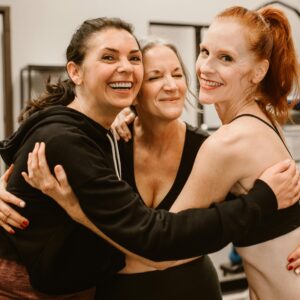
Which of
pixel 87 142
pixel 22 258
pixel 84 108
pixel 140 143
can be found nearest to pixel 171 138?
pixel 140 143

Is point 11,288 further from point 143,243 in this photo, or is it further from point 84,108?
point 84,108

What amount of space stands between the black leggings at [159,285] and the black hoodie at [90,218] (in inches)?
7.6

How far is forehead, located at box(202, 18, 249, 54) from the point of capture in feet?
4.84

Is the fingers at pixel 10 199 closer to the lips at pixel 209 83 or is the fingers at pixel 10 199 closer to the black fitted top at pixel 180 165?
the black fitted top at pixel 180 165

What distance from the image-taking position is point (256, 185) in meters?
1.35

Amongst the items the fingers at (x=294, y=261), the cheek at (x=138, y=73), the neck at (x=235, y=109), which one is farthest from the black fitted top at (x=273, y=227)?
the cheek at (x=138, y=73)

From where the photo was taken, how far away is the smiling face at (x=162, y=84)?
5.98ft

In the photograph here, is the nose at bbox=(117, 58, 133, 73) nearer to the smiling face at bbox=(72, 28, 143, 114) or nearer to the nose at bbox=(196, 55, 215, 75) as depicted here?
the smiling face at bbox=(72, 28, 143, 114)

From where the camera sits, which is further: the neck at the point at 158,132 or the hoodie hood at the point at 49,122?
the neck at the point at 158,132

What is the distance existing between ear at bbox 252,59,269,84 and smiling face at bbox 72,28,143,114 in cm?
40

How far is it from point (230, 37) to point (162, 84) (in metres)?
0.41

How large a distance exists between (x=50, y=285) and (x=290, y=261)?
709mm

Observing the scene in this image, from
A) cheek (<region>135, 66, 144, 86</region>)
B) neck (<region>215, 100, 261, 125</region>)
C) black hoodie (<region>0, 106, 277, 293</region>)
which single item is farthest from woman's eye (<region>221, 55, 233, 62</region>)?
black hoodie (<region>0, 106, 277, 293</region>)

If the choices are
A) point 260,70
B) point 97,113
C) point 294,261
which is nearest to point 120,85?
point 97,113
